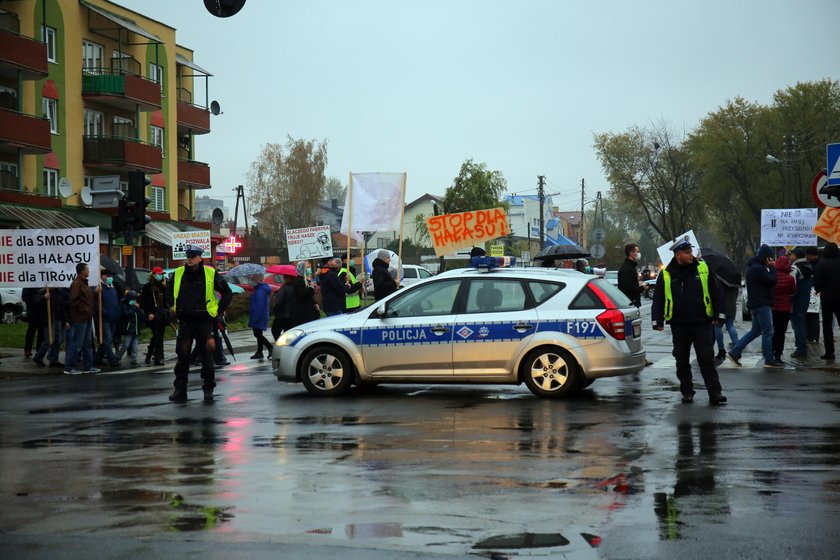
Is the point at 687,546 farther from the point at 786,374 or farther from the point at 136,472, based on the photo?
the point at 786,374

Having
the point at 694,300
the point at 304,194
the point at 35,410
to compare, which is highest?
the point at 304,194

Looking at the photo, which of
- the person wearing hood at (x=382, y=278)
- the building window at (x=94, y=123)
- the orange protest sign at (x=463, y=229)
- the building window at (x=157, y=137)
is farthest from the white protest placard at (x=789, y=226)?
the building window at (x=157, y=137)

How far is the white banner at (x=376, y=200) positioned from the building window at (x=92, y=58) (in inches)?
1114

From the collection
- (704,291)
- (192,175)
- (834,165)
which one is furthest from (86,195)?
(704,291)

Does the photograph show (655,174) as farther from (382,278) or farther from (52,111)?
(382,278)

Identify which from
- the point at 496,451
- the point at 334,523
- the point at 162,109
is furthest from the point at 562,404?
the point at 162,109

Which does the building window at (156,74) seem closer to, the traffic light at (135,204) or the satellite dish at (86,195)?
the satellite dish at (86,195)

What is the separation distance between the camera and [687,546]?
5.80 meters

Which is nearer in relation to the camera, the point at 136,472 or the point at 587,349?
the point at 136,472

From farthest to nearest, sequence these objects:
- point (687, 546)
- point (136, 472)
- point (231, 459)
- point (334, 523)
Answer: point (231, 459) < point (136, 472) < point (334, 523) < point (687, 546)

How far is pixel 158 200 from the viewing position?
5553cm

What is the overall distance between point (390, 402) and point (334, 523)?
21.9 feet

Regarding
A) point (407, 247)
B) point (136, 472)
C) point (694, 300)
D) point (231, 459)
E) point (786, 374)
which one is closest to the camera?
point (136, 472)

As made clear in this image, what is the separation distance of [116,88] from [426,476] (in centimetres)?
4318
